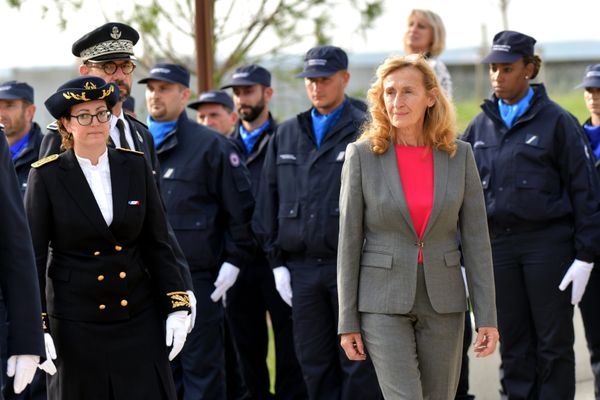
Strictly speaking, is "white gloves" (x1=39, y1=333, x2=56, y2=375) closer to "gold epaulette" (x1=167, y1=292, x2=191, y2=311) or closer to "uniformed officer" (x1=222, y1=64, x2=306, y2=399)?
"gold epaulette" (x1=167, y1=292, x2=191, y2=311)

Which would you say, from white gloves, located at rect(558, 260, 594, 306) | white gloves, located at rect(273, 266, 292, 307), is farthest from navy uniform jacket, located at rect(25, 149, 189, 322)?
white gloves, located at rect(558, 260, 594, 306)

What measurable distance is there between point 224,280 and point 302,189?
900 millimetres

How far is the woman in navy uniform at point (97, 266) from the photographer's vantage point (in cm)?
524

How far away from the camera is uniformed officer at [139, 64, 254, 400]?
7.68 metres

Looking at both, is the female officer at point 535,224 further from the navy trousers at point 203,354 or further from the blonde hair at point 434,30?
the navy trousers at point 203,354

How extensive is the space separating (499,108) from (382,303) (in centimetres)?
260

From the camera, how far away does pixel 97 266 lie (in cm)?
525

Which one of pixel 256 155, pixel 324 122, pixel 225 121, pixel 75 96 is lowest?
pixel 256 155

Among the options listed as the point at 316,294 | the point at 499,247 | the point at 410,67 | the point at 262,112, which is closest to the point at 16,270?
the point at 410,67

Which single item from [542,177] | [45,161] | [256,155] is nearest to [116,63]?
[45,161]

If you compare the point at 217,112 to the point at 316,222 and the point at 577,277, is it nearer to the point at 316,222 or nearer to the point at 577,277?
the point at 316,222

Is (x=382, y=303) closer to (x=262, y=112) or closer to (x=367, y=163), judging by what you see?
(x=367, y=163)

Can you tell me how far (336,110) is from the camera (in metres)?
7.43

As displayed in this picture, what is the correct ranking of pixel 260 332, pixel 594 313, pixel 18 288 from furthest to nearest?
pixel 260 332, pixel 594 313, pixel 18 288
